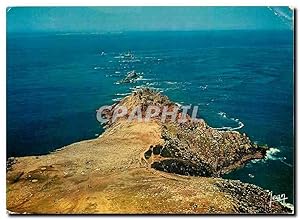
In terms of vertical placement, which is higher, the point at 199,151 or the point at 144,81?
the point at 144,81

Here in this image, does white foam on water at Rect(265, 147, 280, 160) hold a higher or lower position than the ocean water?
lower

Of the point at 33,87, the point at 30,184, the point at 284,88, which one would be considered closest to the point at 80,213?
the point at 30,184

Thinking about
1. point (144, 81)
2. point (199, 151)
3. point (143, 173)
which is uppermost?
point (144, 81)

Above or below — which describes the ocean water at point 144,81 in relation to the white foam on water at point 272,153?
above

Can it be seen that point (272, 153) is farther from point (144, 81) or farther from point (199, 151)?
point (144, 81)

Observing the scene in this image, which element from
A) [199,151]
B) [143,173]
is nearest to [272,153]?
[199,151]
